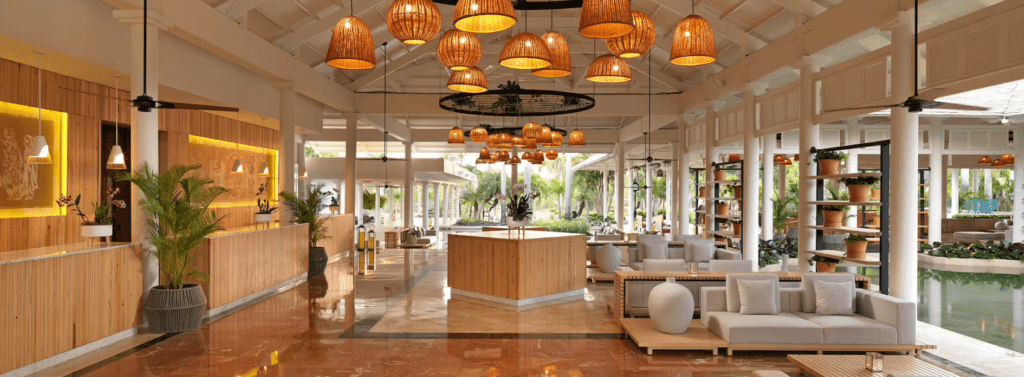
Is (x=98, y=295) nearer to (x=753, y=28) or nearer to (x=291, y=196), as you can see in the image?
(x=291, y=196)

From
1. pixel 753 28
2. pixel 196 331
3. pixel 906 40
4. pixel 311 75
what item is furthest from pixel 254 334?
pixel 753 28

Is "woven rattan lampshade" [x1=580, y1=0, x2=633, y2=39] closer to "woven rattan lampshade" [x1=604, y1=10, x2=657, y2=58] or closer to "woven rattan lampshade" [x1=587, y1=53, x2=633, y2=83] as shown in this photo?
"woven rattan lampshade" [x1=604, y1=10, x2=657, y2=58]

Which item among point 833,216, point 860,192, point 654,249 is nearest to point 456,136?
point 654,249

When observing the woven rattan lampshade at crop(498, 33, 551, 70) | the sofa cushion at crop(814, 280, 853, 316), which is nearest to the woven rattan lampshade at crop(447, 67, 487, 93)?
the woven rattan lampshade at crop(498, 33, 551, 70)

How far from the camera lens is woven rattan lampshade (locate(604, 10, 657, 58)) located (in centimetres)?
493

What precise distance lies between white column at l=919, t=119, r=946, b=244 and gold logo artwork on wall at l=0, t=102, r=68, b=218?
52.0 ft

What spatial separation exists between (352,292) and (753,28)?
8.29 m

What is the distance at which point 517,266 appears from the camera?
349 inches

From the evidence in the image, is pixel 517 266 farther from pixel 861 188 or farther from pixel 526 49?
pixel 861 188

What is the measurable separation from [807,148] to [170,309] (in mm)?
8744

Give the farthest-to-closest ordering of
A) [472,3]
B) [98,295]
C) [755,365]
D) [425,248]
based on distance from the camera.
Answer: [425,248], [98,295], [755,365], [472,3]

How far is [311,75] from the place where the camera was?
12766 mm

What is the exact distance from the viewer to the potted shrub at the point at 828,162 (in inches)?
349

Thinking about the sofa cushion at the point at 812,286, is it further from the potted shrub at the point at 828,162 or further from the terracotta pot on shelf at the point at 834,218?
the potted shrub at the point at 828,162
